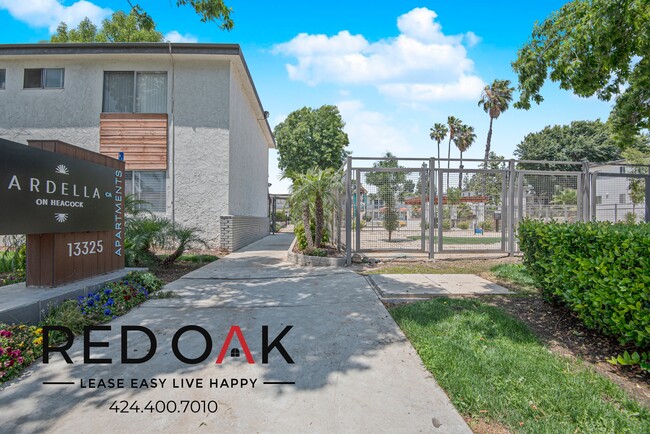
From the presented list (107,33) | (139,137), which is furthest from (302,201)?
(107,33)

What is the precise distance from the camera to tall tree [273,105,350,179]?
100 ft

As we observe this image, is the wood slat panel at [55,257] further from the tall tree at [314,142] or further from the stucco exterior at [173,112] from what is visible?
the tall tree at [314,142]

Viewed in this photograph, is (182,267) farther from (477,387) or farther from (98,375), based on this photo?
(477,387)

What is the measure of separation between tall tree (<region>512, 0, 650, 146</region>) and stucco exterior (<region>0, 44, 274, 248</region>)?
28.2ft

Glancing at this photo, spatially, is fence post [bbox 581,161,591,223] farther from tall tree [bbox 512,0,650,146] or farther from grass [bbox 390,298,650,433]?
grass [bbox 390,298,650,433]

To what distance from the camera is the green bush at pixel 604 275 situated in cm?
284

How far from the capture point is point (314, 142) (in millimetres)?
30672

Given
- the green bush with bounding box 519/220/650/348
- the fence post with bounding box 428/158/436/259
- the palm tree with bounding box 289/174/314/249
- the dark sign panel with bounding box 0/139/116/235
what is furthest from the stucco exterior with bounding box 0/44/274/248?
the green bush with bounding box 519/220/650/348

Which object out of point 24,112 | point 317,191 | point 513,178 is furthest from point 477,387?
point 24,112

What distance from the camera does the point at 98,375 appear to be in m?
2.85

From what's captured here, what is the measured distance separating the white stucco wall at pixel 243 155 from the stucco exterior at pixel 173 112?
0.42 meters

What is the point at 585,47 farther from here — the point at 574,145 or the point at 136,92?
the point at 574,145

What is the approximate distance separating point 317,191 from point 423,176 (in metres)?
2.90

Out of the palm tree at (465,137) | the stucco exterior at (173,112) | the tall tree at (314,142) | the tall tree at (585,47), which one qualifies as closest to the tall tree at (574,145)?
the palm tree at (465,137)
